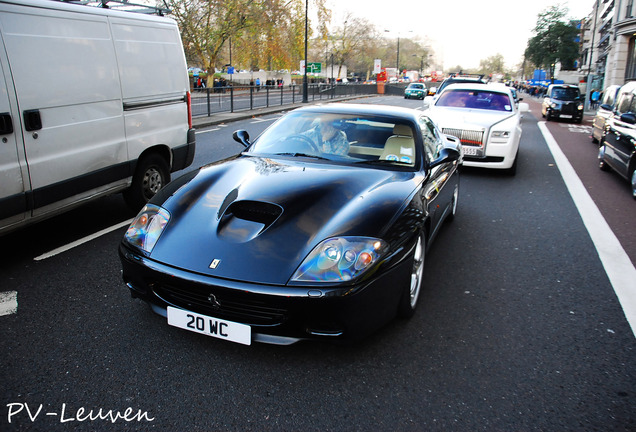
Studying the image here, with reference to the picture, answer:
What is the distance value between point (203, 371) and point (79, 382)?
648 mm

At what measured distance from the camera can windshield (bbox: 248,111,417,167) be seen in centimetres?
405

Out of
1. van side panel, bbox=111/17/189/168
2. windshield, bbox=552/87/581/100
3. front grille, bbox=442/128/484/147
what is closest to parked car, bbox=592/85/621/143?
front grille, bbox=442/128/484/147

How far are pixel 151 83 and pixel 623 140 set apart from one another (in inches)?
302

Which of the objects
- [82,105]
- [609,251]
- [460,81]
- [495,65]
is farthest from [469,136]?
[495,65]

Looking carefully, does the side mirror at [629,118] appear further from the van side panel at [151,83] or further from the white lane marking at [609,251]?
the van side panel at [151,83]

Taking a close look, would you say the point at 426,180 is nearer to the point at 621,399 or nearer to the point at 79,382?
the point at 621,399

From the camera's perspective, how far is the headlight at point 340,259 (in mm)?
2615

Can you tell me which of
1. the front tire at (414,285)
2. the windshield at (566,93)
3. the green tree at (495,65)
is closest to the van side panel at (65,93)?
the front tire at (414,285)

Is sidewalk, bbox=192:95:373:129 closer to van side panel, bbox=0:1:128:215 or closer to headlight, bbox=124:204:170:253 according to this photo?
van side panel, bbox=0:1:128:215

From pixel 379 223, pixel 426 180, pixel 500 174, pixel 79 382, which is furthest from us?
pixel 500 174

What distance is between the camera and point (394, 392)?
2631mm

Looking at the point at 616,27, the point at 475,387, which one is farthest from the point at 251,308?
the point at 616,27

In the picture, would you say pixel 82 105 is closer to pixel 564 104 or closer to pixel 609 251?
pixel 609 251

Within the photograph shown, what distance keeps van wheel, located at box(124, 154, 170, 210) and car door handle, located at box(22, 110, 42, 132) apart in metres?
1.52
